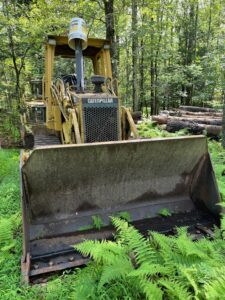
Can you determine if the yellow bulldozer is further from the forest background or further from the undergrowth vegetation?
the forest background

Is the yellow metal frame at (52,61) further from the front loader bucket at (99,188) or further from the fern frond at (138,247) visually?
the fern frond at (138,247)

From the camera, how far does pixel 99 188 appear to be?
142 inches

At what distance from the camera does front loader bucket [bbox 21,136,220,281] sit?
3.07 meters

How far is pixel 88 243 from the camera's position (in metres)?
2.54

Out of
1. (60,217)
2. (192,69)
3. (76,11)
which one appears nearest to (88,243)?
(60,217)

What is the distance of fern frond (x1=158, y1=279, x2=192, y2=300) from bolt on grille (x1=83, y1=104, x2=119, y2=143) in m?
2.49

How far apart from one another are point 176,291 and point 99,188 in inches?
73.0

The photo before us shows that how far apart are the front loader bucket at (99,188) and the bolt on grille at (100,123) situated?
77 centimetres

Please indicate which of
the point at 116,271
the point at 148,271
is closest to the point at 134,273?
the point at 148,271

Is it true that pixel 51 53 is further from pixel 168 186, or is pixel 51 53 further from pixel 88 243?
pixel 88 243

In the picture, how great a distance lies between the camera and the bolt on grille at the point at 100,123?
13.3 feet

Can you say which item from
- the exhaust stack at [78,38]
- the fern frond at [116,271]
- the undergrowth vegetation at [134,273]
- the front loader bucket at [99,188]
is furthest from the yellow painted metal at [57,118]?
the fern frond at [116,271]

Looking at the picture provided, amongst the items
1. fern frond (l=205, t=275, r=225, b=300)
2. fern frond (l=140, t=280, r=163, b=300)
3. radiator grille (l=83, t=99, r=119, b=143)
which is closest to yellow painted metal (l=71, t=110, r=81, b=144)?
radiator grille (l=83, t=99, r=119, b=143)

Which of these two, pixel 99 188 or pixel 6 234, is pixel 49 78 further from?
pixel 6 234
